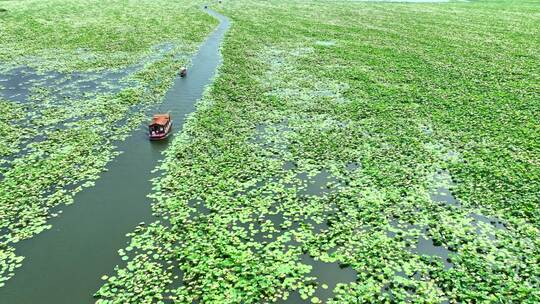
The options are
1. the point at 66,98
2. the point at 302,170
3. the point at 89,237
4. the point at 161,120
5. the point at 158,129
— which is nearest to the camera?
the point at 89,237

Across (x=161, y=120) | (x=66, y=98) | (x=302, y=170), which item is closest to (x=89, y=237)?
(x=161, y=120)

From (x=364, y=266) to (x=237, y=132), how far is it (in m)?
15.4

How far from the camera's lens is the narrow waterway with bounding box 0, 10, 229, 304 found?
1486 cm

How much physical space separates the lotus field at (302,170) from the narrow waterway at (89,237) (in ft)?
1.25

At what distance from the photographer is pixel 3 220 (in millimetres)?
18625

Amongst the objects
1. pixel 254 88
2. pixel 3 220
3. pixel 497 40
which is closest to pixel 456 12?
pixel 497 40

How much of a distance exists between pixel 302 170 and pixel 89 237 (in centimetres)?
1210

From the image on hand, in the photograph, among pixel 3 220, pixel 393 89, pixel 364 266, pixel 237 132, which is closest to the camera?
pixel 364 266

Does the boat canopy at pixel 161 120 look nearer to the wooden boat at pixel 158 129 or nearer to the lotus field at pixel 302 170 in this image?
the wooden boat at pixel 158 129

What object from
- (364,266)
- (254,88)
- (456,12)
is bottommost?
(364,266)

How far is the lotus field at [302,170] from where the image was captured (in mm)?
15273

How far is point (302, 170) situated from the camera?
23.2 meters

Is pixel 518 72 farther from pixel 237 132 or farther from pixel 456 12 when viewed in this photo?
pixel 456 12

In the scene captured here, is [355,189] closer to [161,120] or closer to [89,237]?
[89,237]
